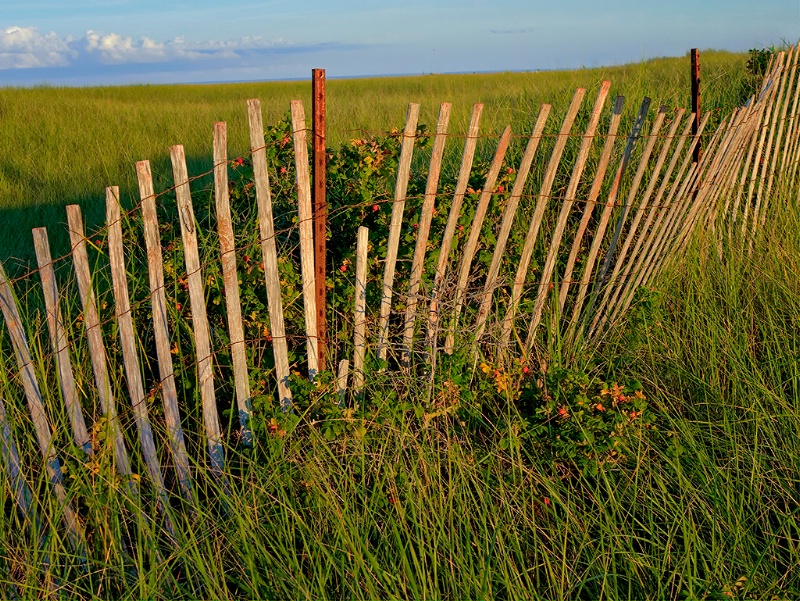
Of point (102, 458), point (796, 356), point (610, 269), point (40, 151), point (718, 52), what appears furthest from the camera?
point (718, 52)

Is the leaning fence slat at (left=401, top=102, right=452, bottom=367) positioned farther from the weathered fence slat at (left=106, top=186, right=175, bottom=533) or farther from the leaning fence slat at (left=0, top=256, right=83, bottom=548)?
the leaning fence slat at (left=0, top=256, right=83, bottom=548)

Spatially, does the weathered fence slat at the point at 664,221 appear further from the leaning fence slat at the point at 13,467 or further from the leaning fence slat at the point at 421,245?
the leaning fence slat at the point at 13,467

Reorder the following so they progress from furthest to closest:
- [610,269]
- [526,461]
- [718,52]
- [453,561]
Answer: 1. [718,52]
2. [610,269]
3. [526,461]
4. [453,561]

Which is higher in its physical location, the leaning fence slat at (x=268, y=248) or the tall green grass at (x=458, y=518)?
the leaning fence slat at (x=268, y=248)

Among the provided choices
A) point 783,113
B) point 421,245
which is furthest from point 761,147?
point 421,245

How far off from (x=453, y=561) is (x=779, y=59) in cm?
466

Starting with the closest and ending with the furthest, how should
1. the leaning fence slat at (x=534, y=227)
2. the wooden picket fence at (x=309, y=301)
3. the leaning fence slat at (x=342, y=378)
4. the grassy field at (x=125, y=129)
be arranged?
the wooden picket fence at (x=309, y=301) < the leaning fence slat at (x=342, y=378) < the leaning fence slat at (x=534, y=227) < the grassy field at (x=125, y=129)

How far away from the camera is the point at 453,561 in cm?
214

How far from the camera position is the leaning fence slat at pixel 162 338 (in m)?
2.38

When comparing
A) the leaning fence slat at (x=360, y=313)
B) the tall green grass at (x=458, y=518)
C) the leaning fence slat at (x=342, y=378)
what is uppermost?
the leaning fence slat at (x=360, y=313)

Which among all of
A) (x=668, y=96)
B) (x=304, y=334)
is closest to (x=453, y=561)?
(x=304, y=334)

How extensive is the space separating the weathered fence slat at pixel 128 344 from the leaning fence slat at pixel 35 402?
0.28 meters

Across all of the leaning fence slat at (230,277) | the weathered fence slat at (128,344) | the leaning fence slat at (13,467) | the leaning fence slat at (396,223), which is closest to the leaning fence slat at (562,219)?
the leaning fence slat at (396,223)

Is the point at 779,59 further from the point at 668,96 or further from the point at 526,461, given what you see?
the point at 526,461
